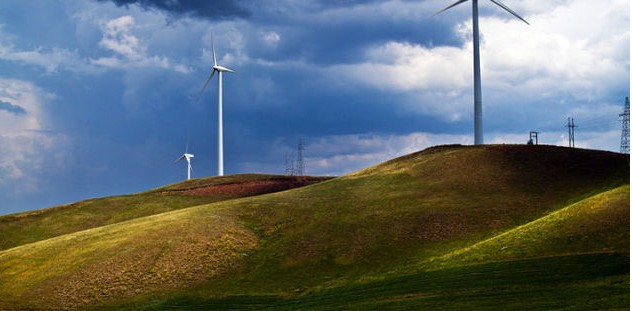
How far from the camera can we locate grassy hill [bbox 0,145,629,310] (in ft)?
134

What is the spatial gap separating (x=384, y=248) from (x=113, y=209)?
5217 centimetres

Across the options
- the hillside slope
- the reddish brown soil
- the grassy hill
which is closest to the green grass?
the grassy hill

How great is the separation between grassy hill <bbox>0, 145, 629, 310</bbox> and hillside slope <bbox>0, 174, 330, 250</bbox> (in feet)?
57.1

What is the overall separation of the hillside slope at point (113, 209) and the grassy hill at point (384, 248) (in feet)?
57.1

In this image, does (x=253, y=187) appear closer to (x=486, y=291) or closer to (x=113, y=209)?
(x=113, y=209)

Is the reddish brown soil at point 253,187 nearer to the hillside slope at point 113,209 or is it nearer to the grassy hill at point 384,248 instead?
the hillside slope at point 113,209

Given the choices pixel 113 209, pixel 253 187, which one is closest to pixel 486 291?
pixel 113 209

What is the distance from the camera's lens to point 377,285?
1833 inches

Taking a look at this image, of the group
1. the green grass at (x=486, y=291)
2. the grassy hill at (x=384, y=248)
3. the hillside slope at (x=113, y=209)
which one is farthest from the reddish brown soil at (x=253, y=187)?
the green grass at (x=486, y=291)

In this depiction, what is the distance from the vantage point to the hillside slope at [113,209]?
8862cm

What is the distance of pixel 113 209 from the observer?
A: 97500 millimetres

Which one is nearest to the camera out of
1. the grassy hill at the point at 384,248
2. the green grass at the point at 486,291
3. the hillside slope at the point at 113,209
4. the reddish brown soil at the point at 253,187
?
the green grass at the point at 486,291

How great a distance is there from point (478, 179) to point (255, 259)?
1151 inches

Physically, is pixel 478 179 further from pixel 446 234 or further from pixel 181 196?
pixel 181 196
